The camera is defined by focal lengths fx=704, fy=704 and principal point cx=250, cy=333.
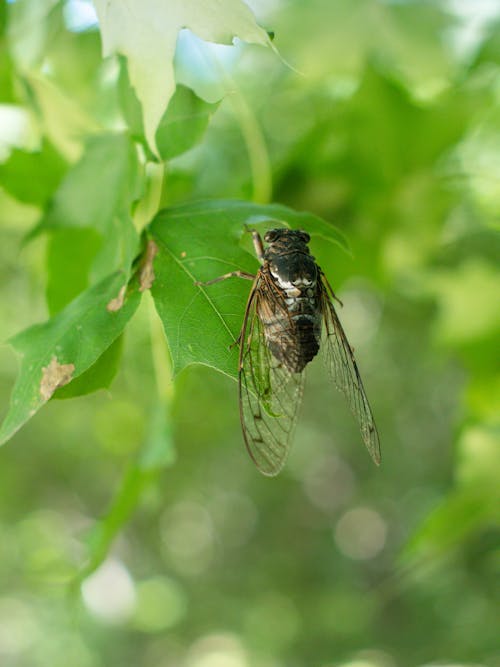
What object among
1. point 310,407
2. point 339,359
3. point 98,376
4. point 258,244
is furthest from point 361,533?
point 98,376

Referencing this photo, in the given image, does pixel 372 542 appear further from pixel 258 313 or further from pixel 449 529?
pixel 258 313

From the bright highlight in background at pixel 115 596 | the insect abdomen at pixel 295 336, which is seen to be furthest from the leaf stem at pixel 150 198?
the bright highlight in background at pixel 115 596

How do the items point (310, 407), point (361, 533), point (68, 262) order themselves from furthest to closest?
point (361, 533) < point (310, 407) < point (68, 262)

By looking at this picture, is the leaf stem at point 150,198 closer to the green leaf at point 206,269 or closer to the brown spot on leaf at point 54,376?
the green leaf at point 206,269

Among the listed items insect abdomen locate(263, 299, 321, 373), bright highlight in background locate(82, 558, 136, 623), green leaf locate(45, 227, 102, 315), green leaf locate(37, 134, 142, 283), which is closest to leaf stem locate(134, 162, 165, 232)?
green leaf locate(37, 134, 142, 283)

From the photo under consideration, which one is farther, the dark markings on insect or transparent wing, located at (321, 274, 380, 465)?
transparent wing, located at (321, 274, 380, 465)

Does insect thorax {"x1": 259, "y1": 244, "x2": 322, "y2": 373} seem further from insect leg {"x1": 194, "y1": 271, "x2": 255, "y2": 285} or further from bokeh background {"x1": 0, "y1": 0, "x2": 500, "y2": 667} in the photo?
bokeh background {"x1": 0, "y1": 0, "x2": 500, "y2": 667}

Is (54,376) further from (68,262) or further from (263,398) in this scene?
(68,262)
